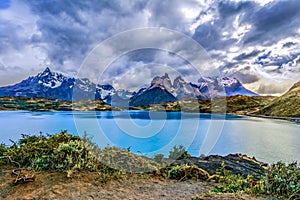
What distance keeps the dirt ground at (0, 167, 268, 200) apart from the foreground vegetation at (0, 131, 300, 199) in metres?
0.20

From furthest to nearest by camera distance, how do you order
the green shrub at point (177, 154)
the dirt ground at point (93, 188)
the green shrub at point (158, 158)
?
the green shrub at point (177, 154) < the green shrub at point (158, 158) < the dirt ground at point (93, 188)

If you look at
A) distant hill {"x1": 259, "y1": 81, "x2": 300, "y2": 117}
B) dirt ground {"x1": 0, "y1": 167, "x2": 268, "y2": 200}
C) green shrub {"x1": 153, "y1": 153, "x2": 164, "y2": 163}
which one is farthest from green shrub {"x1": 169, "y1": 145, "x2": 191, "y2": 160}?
distant hill {"x1": 259, "y1": 81, "x2": 300, "y2": 117}

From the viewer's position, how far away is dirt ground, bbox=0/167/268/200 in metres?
→ 4.41

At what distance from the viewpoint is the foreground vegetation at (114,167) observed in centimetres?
480

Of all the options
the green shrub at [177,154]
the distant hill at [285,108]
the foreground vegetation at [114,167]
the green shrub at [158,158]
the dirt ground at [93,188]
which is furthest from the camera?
the distant hill at [285,108]

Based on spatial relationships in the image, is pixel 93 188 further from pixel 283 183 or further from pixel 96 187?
pixel 283 183

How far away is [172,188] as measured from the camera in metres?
5.44

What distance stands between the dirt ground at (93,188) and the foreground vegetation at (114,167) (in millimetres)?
198

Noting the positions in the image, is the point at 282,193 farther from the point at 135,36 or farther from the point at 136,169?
the point at 135,36

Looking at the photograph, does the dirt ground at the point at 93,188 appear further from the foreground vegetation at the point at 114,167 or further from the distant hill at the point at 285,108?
the distant hill at the point at 285,108

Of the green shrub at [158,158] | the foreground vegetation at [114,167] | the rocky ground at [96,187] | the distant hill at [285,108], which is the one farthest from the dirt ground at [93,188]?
the distant hill at [285,108]

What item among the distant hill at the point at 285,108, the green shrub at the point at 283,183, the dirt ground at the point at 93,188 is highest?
the distant hill at the point at 285,108

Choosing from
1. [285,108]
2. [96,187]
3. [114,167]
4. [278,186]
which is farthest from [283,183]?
[285,108]

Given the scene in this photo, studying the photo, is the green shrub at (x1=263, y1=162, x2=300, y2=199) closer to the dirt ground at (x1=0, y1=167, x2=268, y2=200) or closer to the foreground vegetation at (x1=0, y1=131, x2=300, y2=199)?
the foreground vegetation at (x1=0, y1=131, x2=300, y2=199)
